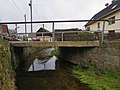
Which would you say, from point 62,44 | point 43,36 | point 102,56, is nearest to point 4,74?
point 62,44

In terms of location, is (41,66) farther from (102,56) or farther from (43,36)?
(102,56)

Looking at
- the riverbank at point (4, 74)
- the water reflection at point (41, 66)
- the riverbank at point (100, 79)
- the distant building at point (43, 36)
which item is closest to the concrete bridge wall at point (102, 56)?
the riverbank at point (100, 79)

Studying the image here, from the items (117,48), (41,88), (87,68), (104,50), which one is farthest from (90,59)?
(41,88)

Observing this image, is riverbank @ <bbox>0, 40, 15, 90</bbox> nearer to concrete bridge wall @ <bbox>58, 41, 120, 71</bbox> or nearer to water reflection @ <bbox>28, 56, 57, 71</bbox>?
concrete bridge wall @ <bbox>58, 41, 120, 71</bbox>

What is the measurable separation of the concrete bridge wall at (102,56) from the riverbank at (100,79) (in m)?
0.56

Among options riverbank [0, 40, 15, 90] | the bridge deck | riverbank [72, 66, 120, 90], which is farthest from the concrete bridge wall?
riverbank [0, 40, 15, 90]

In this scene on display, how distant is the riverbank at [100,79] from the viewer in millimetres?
9406

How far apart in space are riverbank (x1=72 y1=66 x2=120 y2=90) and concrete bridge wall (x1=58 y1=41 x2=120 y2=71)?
1.82 ft

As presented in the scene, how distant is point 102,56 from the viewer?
12.9 m

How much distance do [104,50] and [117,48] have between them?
3.80ft

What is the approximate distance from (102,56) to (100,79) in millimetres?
2567

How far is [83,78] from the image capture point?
1144cm

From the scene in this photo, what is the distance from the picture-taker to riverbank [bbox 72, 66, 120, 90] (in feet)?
30.9

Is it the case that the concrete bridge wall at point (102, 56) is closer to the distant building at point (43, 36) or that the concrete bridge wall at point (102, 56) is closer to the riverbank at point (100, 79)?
the riverbank at point (100, 79)
